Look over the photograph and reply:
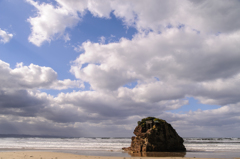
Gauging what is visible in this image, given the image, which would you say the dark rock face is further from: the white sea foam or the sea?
the white sea foam

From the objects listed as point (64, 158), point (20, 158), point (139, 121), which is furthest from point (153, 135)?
point (20, 158)

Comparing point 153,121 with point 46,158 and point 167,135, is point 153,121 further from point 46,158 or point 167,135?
point 46,158

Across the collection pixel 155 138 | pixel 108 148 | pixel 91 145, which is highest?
pixel 155 138

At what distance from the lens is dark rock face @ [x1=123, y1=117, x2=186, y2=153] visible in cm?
3003

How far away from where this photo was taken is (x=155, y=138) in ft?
101

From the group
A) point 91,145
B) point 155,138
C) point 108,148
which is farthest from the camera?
point 91,145

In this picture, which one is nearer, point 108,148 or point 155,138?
point 155,138

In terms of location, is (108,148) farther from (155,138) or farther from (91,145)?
(155,138)

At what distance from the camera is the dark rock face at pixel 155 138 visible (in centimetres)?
3003

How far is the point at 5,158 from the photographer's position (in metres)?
19.4

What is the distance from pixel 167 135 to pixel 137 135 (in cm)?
617

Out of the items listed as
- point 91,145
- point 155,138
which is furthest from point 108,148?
point 155,138

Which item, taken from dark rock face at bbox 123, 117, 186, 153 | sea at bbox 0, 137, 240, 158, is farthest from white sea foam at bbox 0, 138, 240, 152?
dark rock face at bbox 123, 117, 186, 153

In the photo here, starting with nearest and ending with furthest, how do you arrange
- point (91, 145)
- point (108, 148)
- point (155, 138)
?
point (155, 138) < point (108, 148) < point (91, 145)
